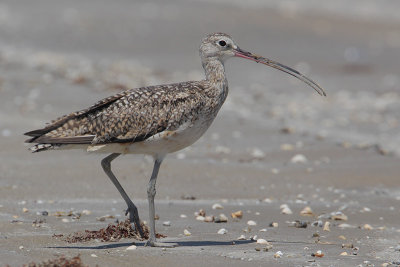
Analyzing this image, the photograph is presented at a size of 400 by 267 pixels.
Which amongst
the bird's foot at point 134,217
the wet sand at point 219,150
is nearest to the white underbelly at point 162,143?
the bird's foot at point 134,217

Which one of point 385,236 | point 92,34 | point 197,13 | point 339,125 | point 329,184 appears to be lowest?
point 385,236

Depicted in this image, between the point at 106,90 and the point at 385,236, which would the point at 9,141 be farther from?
the point at 385,236

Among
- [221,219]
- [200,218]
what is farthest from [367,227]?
[200,218]

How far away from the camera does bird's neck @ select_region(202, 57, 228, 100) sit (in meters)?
9.53

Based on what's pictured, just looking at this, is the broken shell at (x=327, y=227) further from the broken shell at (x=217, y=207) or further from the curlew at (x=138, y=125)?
the curlew at (x=138, y=125)

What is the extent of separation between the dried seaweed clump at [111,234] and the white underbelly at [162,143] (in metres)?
0.84

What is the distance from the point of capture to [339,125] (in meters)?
17.9

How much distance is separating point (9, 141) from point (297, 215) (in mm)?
5488

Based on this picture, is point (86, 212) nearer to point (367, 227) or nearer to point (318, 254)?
point (318, 254)

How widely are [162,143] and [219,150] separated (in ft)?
17.5

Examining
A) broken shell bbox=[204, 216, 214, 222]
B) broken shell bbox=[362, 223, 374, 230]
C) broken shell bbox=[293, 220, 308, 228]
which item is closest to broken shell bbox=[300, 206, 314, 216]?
broken shell bbox=[293, 220, 308, 228]

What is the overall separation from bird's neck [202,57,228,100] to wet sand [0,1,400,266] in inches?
64.7

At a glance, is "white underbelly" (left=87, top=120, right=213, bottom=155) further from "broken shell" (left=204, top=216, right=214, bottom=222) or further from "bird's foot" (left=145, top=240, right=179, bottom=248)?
"broken shell" (left=204, top=216, right=214, bottom=222)

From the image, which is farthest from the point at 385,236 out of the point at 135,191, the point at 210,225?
the point at 135,191
